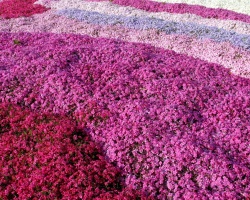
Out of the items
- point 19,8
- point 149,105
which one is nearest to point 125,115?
point 149,105

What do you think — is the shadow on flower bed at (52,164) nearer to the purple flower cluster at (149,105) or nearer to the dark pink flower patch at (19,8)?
the purple flower cluster at (149,105)

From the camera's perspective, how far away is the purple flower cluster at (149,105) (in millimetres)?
9320

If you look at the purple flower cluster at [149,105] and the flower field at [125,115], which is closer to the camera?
the flower field at [125,115]

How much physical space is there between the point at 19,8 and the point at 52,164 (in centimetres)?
1732

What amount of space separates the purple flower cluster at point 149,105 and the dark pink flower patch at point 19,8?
715 centimetres

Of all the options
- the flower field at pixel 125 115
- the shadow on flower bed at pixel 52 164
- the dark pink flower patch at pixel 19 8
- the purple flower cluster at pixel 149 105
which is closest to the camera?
the shadow on flower bed at pixel 52 164

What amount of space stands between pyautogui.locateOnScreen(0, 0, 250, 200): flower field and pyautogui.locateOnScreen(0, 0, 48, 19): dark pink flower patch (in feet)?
16.6

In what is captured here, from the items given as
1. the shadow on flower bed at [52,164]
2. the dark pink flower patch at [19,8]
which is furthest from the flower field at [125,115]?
the dark pink flower patch at [19,8]

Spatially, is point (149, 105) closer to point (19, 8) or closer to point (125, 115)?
point (125, 115)

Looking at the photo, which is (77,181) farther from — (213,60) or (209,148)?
(213,60)

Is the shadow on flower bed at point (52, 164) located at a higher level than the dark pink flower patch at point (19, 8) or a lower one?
higher

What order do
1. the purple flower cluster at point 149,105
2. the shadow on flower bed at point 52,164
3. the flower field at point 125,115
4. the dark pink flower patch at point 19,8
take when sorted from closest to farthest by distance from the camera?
the shadow on flower bed at point 52,164 → the flower field at point 125,115 → the purple flower cluster at point 149,105 → the dark pink flower patch at point 19,8

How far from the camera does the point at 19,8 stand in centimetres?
2400

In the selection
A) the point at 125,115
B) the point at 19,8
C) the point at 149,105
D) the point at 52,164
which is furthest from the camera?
the point at 19,8
